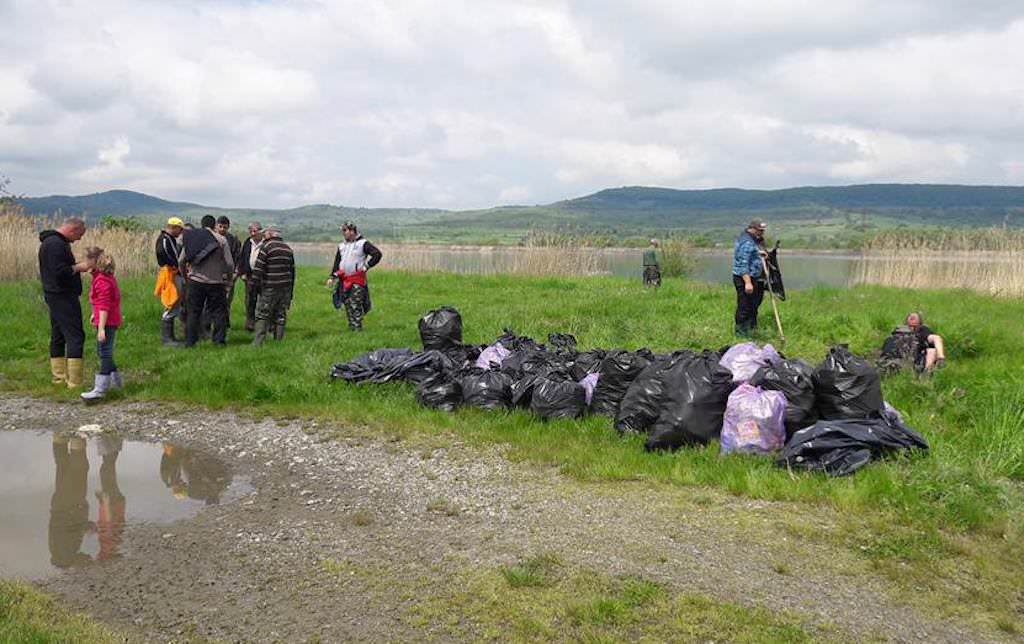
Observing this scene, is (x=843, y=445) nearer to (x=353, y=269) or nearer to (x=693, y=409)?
(x=693, y=409)

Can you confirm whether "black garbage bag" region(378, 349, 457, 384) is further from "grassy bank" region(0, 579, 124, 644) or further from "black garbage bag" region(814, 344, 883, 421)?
"grassy bank" region(0, 579, 124, 644)

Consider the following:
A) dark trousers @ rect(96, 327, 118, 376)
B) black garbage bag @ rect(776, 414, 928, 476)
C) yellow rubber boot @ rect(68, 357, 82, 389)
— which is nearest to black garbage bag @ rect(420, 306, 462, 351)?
dark trousers @ rect(96, 327, 118, 376)

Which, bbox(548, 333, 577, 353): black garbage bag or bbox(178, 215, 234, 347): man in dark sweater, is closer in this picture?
bbox(548, 333, 577, 353): black garbage bag

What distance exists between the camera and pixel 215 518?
5.32 m

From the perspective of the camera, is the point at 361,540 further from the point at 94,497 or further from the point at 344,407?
the point at 344,407

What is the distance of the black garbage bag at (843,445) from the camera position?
5891 mm

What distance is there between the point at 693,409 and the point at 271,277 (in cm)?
692

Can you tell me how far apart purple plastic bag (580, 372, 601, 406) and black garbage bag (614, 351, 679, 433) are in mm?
630

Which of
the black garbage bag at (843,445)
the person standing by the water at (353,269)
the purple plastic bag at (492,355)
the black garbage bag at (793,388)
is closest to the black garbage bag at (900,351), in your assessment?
the black garbage bag at (793,388)

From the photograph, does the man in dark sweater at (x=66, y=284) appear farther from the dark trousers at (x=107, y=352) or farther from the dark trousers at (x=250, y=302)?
the dark trousers at (x=250, y=302)

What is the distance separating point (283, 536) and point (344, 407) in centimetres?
328

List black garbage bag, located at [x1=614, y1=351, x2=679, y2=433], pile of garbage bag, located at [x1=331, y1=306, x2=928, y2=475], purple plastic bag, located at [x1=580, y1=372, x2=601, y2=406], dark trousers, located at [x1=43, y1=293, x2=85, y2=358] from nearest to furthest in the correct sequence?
1. pile of garbage bag, located at [x1=331, y1=306, x2=928, y2=475]
2. black garbage bag, located at [x1=614, y1=351, x2=679, y2=433]
3. purple plastic bag, located at [x1=580, y1=372, x2=601, y2=406]
4. dark trousers, located at [x1=43, y1=293, x2=85, y2=358]

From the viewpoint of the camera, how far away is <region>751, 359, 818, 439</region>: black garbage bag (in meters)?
6.54

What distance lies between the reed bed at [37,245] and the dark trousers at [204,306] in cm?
974
